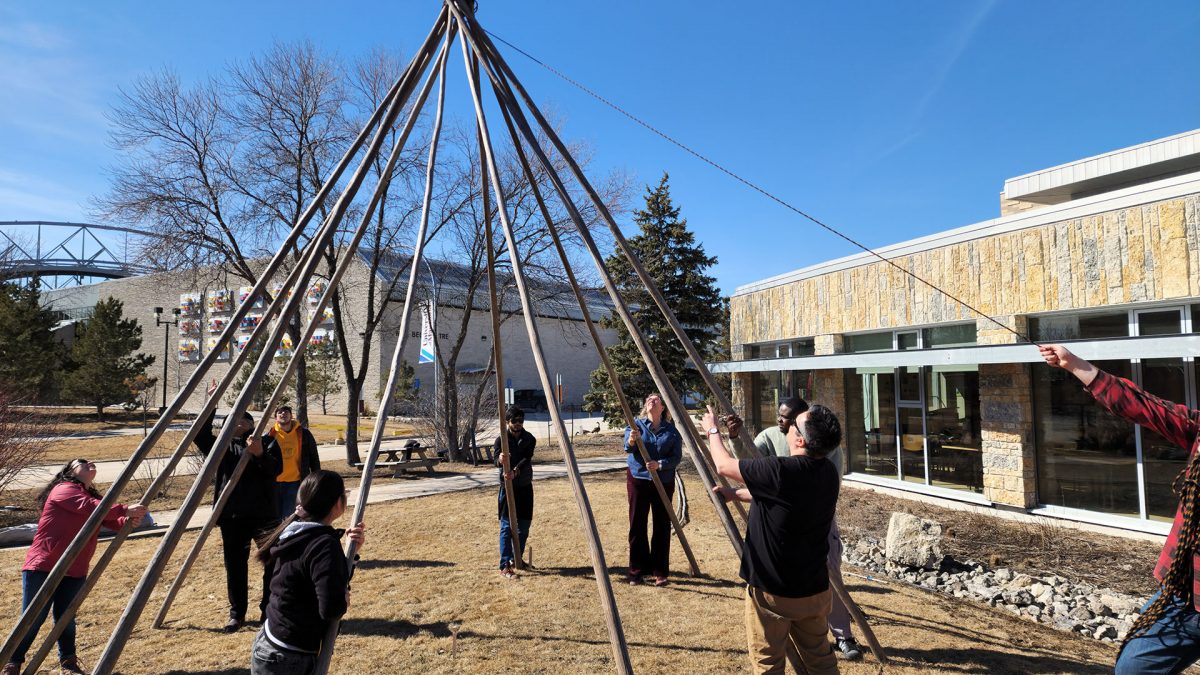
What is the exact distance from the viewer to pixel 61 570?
10.8 ft

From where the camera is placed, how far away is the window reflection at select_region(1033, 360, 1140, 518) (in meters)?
8.62

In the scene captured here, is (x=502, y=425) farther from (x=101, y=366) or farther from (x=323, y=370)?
(x=323, y=370)

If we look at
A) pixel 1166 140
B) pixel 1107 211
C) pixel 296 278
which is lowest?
pixel 296 278

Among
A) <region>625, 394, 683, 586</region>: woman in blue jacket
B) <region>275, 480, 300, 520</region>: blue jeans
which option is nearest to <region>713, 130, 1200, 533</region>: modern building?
<region>625, 394, 683, 586</region>: woman in blue jacket

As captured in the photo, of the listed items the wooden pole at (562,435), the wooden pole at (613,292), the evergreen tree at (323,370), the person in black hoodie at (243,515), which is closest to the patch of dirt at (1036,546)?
the wooden pole at (613,292)

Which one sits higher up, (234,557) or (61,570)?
(61,570)

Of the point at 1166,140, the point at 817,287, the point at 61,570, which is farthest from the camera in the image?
the point at 817,287

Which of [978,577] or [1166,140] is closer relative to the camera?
[978,577]

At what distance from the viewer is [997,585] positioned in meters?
6.18

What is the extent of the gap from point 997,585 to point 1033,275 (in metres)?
5.40

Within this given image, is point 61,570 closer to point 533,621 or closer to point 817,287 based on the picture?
point 533,621

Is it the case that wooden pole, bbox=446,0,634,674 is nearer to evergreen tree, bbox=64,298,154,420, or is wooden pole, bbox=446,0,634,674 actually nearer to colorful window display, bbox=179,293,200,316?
evergreen tree, bbox=64,298,154,420

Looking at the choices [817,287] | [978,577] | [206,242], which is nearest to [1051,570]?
[978,577]

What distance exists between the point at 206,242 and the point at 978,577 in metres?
15.0
